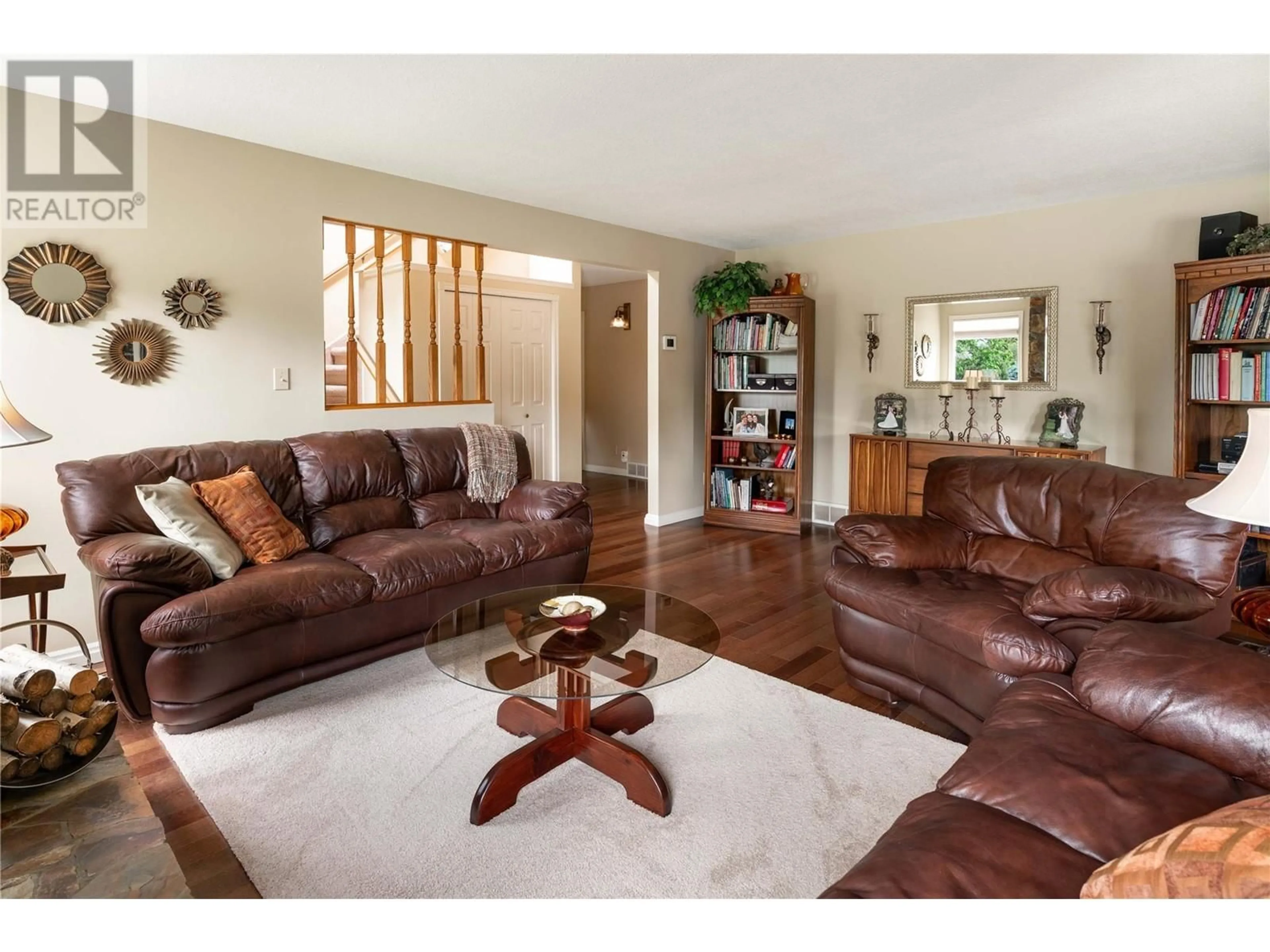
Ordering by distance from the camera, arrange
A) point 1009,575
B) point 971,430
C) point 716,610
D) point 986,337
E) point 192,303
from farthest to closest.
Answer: point 971,430, point 986,337, point 716,610, point 192,303, point 1009,575

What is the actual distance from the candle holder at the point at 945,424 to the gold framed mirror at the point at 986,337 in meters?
0.12

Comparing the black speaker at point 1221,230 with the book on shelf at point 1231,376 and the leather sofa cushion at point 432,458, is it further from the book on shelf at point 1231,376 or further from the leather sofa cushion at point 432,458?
the leather sofa cushion at point 432,458

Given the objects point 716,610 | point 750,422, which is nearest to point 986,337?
point 750,422

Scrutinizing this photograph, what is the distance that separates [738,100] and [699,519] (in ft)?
12.7

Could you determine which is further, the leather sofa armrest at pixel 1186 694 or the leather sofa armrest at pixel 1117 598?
the leather sofa armrest at pixel 1117 598

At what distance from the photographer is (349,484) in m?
3.66

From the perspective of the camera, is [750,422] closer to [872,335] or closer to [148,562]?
[872,335]

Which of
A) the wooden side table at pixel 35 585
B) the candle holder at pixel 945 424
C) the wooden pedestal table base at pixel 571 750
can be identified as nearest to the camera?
the wooden pedestal table base at pixel 571 750

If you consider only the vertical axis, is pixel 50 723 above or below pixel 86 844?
above

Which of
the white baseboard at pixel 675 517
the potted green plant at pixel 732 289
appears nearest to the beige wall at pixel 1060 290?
the potted green plant at pixel 732 289

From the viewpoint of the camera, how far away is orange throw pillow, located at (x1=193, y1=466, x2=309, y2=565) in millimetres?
3018

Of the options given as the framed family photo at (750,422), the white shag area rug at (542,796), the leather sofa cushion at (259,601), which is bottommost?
the white shag area rug at (542,796)

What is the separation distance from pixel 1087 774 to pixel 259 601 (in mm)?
2530

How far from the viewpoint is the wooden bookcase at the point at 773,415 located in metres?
5.80
